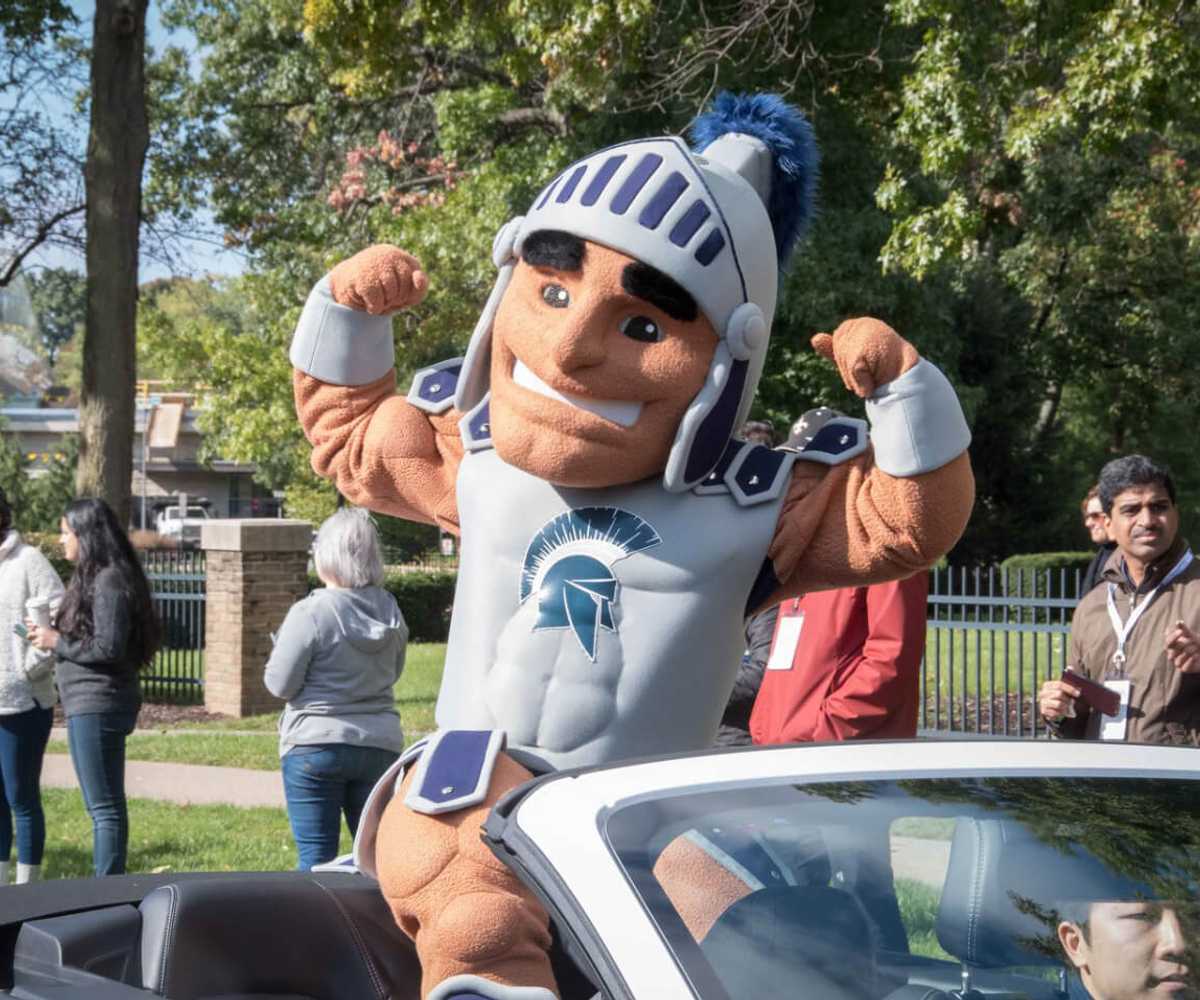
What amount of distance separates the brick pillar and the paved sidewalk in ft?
8.98

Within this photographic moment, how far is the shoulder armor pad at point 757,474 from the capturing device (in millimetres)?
3674

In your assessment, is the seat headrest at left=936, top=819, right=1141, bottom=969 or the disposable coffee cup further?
the disposable coffee cup

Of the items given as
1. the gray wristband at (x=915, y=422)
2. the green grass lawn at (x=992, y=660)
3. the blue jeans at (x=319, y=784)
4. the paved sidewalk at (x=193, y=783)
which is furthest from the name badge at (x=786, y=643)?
the paved sidewalk at (x=193, y=783)

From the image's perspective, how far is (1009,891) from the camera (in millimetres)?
2271

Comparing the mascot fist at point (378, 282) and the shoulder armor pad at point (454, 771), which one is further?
the mascot fist at point (378, 282)

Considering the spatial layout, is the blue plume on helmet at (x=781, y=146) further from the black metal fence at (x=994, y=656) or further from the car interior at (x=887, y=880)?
the black metal fence at (x=994, y=656)

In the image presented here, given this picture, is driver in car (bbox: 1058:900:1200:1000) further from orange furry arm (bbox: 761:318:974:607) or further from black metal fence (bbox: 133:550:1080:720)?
black metal fence (bbox: 133:550:1080:720)

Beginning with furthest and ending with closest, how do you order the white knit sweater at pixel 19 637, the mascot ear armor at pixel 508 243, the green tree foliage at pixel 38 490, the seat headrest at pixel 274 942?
the green tree foliage at pixel 38 490 < the white knit sweater at pixel 19 637 < the mascot ear armor at pixel 508 243 < the seat headrest at pixel 274 942

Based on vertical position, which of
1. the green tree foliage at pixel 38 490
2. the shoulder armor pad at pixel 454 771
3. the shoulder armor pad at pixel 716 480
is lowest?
the green tree foliage at pixel 38 490

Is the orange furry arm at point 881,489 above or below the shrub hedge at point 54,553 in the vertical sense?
above

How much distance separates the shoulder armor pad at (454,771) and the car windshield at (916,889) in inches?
42.1

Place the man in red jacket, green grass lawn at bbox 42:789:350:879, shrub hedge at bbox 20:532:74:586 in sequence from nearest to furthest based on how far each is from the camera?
the man in red jacket, green grass lawn at bbox 42:789:350:879, shrub hedge at bbox 20:532:74:586

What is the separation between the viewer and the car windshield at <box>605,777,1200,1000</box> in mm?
2129

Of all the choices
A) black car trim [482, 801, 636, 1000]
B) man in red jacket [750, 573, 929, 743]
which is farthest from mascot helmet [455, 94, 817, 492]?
black car trim [482, 801, 636, 1000]
